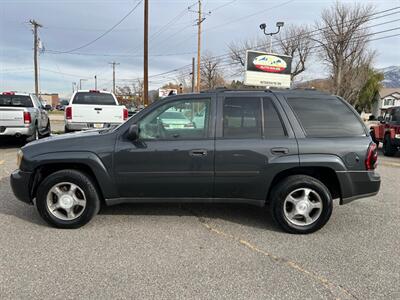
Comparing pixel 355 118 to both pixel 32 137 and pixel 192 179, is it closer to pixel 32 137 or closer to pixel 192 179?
pixel 192 179

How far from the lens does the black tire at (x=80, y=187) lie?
429 cm

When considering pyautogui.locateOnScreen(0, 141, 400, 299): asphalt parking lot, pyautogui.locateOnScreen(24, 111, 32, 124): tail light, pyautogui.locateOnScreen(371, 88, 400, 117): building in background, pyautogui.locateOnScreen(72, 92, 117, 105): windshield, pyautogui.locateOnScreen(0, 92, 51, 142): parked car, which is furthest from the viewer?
pyautogui.locateOnScreen(371, 88, 400, 117): building in background

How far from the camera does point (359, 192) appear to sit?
434cm

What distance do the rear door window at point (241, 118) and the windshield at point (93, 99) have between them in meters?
8.59

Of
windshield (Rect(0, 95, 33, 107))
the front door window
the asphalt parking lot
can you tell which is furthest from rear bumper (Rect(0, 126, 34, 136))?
the front door window

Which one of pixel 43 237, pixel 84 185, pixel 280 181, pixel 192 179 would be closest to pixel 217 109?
pixel 192 179

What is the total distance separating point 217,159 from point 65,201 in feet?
6.37

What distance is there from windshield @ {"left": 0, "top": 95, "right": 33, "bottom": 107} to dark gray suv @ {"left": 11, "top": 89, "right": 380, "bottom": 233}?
8702 mm

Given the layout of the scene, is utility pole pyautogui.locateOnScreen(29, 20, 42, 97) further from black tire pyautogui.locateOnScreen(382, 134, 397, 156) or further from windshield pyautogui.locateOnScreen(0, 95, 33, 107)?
black tire pyautogui.locateOnScreen(382, 134, 397, 156)

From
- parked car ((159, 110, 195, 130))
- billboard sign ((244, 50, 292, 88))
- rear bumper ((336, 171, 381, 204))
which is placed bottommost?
rear bumper ((336, 171, 381, 204))

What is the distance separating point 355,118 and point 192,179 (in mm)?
2163

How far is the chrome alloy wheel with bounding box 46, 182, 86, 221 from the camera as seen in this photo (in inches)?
171

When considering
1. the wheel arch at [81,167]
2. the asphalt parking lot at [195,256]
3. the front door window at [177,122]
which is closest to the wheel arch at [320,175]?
the asphalt parking lot at [195,256]

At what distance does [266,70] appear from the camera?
79.4 feet
